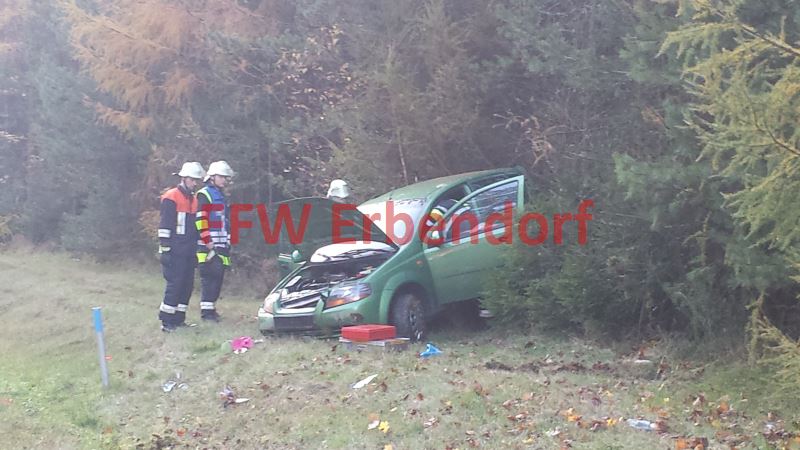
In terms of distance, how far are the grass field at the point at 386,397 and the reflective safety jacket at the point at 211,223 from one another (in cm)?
101

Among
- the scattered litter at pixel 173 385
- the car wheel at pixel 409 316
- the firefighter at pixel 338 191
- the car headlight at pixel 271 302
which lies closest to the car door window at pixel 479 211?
the car wheel at pixel 409 316

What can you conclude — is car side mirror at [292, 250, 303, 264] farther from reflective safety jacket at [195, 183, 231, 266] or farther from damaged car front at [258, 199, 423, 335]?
reflective safety jacket at [195, 183, 231, 266]

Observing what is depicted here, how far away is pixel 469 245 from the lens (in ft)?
32.5

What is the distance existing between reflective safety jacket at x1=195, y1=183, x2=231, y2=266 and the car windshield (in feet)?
6.39

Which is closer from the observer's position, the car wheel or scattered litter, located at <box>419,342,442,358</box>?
scattered litter, located at <box>419,342,442,358</box>

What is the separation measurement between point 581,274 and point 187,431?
4090 mm

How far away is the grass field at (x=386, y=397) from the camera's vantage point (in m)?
6.00

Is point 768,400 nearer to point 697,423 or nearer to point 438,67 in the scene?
point 697,423

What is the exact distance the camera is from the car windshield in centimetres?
977

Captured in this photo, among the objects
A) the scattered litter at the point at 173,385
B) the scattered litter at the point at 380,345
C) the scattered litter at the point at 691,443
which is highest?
the scattered litter at the point at 380,345

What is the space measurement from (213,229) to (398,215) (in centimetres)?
260

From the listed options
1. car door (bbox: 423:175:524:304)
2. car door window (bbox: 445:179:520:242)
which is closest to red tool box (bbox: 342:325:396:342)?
car door (bbox: 423:175:524:304)

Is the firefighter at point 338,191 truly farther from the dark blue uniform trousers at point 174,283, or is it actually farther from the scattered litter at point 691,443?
the scattered litter at point 691,443

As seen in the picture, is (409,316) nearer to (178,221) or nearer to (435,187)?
(435,187)
